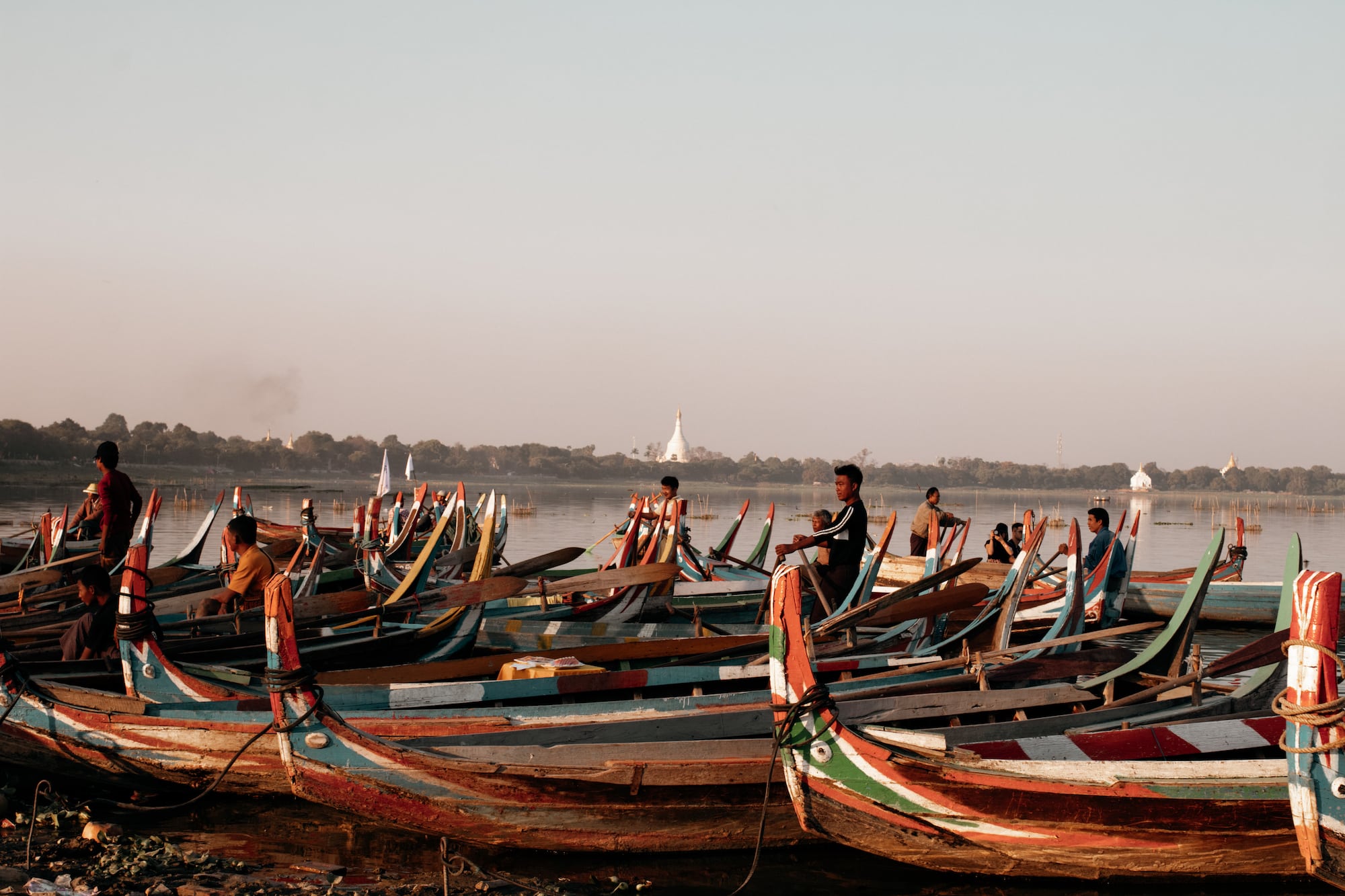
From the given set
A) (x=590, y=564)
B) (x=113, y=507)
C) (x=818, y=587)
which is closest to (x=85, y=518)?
(x=113, y=507)

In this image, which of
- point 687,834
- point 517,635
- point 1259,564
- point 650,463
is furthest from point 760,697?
point 650,463

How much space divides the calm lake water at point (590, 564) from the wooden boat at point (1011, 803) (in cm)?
34

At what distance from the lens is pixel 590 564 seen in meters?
26.3

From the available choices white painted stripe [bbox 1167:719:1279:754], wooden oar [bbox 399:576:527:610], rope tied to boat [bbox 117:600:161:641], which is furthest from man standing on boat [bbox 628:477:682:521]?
white painted stripe [bbox 1167:719:1279:754]

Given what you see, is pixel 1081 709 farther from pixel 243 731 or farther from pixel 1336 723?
pixel 243 731

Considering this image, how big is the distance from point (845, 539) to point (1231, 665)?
3.46m

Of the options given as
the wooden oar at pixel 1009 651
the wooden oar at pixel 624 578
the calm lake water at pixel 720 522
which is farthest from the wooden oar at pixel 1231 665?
the calm lake water at pixel 720 522

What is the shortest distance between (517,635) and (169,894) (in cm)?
432

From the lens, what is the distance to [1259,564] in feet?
95.0

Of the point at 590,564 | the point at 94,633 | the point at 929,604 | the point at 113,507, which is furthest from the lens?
the point at 590,564

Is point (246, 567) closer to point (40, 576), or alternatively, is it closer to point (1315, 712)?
point (40, 576)

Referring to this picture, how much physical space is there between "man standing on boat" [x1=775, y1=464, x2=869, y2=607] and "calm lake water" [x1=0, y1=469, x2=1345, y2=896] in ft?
10.2

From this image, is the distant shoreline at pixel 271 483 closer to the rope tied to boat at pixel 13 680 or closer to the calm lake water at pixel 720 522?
the calm lake water at pixel 720 522

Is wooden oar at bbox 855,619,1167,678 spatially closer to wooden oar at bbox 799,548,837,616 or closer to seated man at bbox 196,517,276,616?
wooden oar at bbox 799,548,837,616
